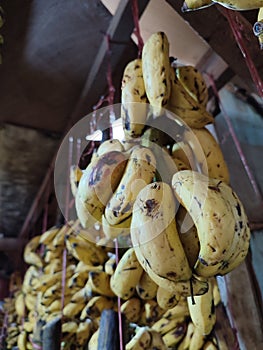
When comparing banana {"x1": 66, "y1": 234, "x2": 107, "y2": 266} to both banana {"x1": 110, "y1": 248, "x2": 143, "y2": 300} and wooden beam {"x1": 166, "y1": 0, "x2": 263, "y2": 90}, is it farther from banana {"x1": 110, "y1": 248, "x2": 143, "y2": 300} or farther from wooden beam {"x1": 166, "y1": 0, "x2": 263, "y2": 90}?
wooden beam {"x1": 166, "y1": 0, "x2": 263, "y2": 90}

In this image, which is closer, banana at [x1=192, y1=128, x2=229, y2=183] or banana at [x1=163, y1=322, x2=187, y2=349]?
banana at [x1=192, y1=128, x2=229, y2=183]

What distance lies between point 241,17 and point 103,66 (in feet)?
1.98

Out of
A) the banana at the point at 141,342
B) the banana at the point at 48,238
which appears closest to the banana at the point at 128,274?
the banana at the point at 141,342

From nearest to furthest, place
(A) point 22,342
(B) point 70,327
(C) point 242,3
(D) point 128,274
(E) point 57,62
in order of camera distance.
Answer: (C) point 242,3 < (D) point 128,274 < (B) point 70,327 < (A) point 22,342 < (E) point 57,62

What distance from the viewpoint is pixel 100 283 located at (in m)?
0.68

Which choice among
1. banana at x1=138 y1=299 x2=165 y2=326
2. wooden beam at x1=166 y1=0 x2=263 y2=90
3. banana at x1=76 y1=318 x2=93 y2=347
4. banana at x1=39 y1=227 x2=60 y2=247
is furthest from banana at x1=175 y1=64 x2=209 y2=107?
banana at x1=39 y1=227 x2=60 y2=247

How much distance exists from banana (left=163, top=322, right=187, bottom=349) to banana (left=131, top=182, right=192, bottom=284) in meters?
0.39

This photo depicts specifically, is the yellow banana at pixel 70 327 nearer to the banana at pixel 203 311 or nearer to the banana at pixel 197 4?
the banana at pixel 203 311

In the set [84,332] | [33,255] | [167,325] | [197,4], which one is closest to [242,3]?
[197,4]

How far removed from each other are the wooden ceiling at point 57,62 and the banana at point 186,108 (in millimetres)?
168

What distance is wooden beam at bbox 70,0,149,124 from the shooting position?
3.07 feet

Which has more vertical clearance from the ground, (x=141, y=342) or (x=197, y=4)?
(x=197, y=4)

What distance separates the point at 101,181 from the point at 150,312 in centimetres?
30

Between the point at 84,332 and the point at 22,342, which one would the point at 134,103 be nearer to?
the point at 84,332
